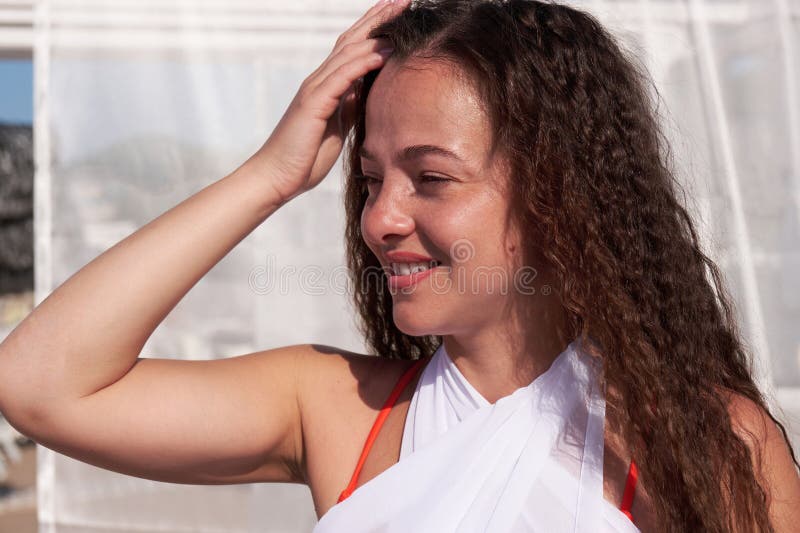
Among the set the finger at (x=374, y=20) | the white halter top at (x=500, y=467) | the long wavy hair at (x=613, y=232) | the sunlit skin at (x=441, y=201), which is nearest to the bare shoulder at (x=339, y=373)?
the white halter top at (x=500, y=467)

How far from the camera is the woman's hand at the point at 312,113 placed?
5.02ft

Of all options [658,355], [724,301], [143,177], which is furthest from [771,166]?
[143,177]

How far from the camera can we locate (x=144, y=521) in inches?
98.9

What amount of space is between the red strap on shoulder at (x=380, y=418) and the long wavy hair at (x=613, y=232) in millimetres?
335

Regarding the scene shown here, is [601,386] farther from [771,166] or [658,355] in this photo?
[771,166]

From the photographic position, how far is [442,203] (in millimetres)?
1378

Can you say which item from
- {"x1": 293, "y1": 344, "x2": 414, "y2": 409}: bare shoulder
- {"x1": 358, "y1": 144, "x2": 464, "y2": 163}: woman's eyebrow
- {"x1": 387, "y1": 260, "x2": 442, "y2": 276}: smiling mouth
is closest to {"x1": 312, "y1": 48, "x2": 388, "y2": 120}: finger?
{"x1": 358, "y1": 144, "x2": 464, "y2": 163}: woman's eyebrow

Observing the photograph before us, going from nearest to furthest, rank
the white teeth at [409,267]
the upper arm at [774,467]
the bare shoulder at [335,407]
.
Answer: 1. the upper arm at [774,467]
2. the white teeth at [409,267]
3. the bare shoulder at [335,407]

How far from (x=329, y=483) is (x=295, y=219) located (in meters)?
1.15

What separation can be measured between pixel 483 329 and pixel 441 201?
25 cm

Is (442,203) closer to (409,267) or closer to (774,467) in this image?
(409,267)

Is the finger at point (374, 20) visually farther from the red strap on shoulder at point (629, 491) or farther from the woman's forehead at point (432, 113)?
the red strap on shoulder at point (629, 491)

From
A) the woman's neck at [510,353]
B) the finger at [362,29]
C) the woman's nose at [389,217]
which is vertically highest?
the finger at [362,29]

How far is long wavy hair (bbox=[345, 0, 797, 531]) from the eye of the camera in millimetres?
1323
